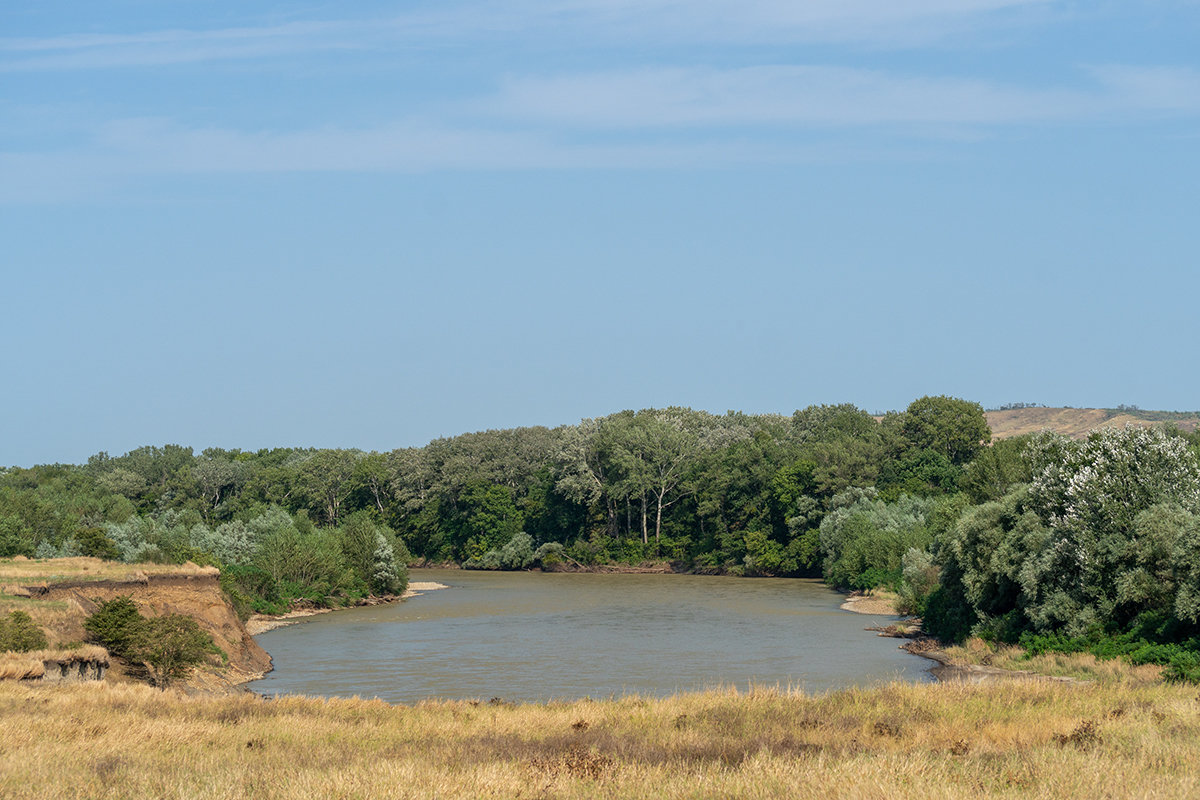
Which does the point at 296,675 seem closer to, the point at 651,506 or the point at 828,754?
the point at 828,754

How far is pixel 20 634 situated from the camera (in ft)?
100

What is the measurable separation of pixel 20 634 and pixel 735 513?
8627cm

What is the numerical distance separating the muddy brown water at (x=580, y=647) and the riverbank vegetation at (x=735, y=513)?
4909mm

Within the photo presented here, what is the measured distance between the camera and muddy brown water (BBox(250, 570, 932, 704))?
133 ft

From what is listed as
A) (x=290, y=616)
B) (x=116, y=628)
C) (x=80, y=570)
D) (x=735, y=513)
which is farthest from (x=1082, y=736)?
(x=735, y=513)

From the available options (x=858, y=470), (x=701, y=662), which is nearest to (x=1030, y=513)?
(x=701, y=662)

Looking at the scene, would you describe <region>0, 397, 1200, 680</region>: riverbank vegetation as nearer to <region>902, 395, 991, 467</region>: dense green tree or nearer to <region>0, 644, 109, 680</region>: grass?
<region>902, 395, 991, 467</region>: dense green tree

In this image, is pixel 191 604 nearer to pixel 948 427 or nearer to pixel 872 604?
pixel 872 604

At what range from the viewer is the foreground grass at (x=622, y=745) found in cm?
1260

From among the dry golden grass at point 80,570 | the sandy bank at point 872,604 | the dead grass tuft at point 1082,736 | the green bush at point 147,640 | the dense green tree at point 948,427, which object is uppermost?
the dense green tree at point 948,427

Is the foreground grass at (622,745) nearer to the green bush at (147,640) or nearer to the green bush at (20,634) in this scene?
the green bush at (20,634)

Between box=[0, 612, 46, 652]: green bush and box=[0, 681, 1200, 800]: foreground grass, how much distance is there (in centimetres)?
464

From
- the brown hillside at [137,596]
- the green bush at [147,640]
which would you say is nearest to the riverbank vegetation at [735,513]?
the brown hillside at [137,596]

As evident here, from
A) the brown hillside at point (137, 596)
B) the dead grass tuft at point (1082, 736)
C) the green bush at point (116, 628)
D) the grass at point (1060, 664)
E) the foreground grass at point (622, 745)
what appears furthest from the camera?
the brown hillside at point (137, 596)
